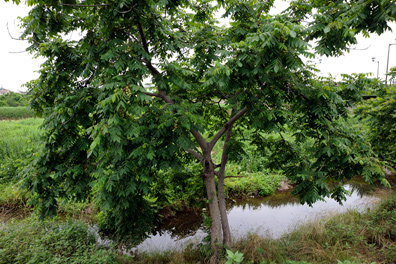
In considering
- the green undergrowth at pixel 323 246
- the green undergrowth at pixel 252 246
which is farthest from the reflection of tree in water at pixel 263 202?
the green undergrowth at pixel 252 246

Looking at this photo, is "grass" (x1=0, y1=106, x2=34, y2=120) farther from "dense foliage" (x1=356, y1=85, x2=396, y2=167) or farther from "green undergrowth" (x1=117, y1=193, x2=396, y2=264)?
"dense foliage" (x1=356, y1=85, x2=396, y2=167)

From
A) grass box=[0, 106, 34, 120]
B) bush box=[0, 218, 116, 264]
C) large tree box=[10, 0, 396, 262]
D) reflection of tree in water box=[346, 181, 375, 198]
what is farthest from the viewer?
grass box=[0, 106, 34, 120]

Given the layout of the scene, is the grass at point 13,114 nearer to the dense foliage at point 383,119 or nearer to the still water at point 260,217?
the still water at point 260,217

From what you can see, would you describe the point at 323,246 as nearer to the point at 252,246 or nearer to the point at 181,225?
the point at 252,246

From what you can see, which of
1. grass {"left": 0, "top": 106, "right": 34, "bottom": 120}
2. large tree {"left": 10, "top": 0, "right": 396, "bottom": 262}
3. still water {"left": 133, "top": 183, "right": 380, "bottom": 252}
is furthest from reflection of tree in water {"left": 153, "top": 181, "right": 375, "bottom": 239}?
grass {"left": 0, "top": 106, "right": 34, "bottom": 120}

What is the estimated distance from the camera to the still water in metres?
5.85

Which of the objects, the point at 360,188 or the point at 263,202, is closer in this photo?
the point at 263,202

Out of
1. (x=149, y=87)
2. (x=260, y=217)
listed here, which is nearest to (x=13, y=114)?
(x=260, y=217)

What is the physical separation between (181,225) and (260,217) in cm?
235

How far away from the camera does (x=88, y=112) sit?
3.04 meters

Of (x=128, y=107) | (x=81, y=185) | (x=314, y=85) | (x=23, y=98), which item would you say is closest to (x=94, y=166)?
(x=81, y=185)

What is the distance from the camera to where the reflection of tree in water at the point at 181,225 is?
245 inches

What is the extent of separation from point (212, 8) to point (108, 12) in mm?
1956

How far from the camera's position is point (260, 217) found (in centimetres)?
695
